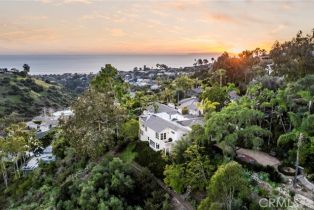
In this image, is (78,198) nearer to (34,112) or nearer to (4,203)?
(4,203)

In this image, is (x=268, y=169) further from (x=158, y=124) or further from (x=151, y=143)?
(x=151, y=143)

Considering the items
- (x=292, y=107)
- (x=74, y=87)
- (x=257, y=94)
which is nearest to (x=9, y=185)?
(x=257, y=94)

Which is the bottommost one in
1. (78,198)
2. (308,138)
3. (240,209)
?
(78,198)

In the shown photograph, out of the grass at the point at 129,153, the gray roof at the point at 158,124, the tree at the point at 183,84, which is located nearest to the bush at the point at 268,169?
the gray roof at the point at 158,124

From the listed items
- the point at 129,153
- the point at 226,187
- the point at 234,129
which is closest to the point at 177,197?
the point at 234,129

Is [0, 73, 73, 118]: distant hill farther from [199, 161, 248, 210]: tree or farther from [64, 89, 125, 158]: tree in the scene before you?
[199, 161, 248, 210]: tree
